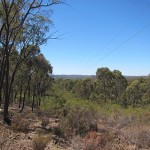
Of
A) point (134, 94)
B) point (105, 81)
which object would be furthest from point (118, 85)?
point (134, 94)

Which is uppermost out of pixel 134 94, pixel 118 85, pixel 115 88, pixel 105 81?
pixel 105 81

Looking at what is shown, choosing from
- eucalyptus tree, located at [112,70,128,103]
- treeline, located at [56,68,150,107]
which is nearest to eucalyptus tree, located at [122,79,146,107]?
treeline, located at [56,68,150,107]

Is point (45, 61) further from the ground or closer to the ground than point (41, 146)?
further from the ground

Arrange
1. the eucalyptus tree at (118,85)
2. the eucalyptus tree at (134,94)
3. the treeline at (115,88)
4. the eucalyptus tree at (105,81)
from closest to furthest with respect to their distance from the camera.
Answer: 1. the eucalyptus tree at (134,94)
2. the treeline at (115,88)
3. the eucalyptus tree at (105,81)
4. the eucalyptus tree at (118,85)

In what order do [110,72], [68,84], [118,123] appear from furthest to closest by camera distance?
1. [68,84]
2. [110,72]
3. [118,123]

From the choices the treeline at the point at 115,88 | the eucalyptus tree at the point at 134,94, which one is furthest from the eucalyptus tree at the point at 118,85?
the eucalyptus tree at the point at 134,94

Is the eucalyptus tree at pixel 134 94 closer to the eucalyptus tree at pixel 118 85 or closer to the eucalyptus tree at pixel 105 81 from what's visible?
the eucalyptus tree at pixel 105 81

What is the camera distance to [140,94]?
6950cm

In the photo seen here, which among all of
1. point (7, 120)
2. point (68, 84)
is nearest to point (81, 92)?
point (68, 84)

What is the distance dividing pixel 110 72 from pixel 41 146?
67.2m

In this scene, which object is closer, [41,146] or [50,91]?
[41,146]

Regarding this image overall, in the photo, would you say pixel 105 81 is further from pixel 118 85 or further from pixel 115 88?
pixel 118 85

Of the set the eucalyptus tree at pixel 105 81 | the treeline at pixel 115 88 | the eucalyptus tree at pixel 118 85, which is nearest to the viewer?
the treeline at pixel 115 88

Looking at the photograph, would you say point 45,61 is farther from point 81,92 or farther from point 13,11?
point 81,92
